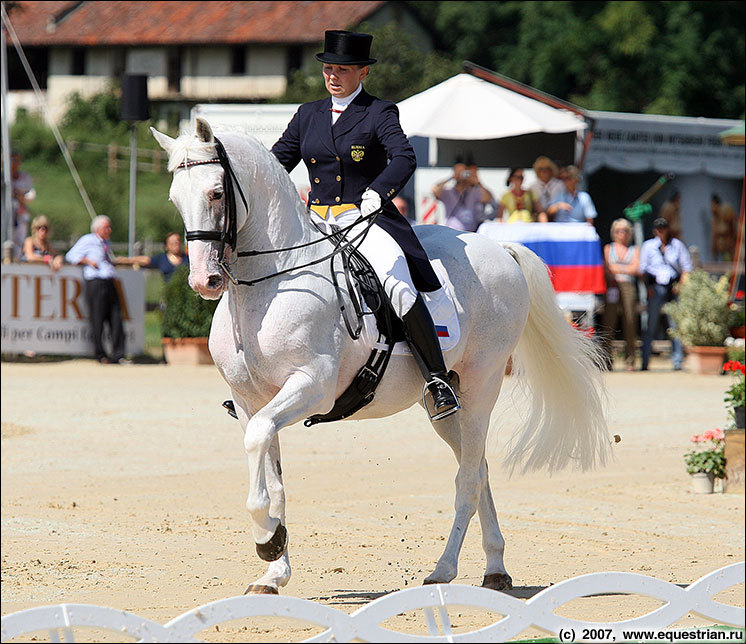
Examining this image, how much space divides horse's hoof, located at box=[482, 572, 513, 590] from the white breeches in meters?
1.54

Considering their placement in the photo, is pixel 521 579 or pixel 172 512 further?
pixel 172 512

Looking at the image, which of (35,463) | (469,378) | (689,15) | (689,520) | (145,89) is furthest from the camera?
(689,15)

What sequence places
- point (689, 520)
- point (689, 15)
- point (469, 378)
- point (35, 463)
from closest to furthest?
point (469, 378)
point (689, 520)
point (35, 463)
point (689, 15)

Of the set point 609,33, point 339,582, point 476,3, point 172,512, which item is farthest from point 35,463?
point 476,3

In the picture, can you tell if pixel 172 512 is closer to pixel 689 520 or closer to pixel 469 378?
pixel 469 378

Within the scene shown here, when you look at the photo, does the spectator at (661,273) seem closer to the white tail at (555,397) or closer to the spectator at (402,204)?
the spectator at (402,204)

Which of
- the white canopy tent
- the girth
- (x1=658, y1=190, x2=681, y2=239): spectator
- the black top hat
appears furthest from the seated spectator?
the girth

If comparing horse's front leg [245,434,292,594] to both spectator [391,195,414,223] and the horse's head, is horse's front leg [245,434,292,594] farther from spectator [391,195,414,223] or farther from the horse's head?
spectator [391,195,414,223]

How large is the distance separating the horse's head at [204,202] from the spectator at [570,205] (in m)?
13.8

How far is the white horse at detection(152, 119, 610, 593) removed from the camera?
6.38 m

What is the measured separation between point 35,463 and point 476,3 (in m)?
Answer: 46.7

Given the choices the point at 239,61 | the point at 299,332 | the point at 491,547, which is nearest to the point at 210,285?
the point at 299,332

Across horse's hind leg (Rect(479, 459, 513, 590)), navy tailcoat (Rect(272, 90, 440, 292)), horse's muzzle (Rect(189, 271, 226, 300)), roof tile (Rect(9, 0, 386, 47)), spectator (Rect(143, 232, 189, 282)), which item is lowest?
horse's hind leg (Rect(479, 459, 513, 590))

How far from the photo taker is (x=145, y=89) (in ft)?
73.2
